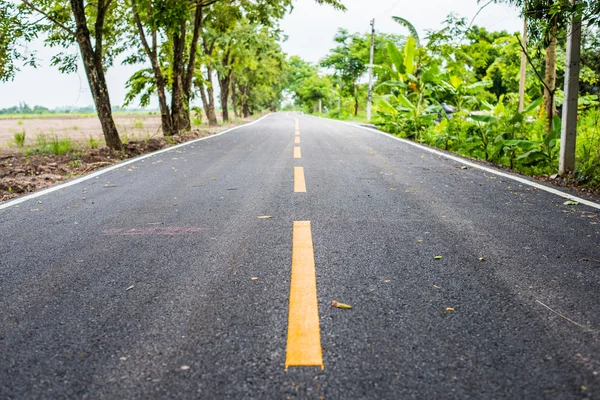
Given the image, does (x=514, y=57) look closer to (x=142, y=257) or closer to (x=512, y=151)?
(x=512, y=151)

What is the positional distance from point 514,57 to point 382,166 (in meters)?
21.4

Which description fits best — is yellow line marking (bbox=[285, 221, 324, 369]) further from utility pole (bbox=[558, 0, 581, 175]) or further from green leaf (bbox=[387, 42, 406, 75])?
green leaf (bbox=[387, 42, 406, 75])

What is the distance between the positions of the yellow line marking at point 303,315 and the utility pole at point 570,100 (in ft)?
15.9

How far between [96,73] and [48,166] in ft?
12.4

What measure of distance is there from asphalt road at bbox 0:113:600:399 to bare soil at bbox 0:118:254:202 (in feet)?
4.75

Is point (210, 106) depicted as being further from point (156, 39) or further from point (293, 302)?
point (293, 302)

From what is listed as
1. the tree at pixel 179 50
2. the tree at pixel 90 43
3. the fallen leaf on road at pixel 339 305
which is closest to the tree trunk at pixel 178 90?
the tree at pixel 179 50

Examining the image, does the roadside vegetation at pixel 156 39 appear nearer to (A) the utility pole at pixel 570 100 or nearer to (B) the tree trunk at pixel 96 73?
(B) the tree trunk at pixel 96 73

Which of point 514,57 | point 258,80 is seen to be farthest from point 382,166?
point 258,80

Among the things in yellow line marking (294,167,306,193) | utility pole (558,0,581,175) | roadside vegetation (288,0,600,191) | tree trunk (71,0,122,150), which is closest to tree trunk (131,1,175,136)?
tree trunk (71,0,122,150)

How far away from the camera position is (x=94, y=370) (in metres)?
1.86

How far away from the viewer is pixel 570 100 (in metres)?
6.26

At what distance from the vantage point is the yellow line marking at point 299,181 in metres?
5.64

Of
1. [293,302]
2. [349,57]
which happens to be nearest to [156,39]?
[293,302]
